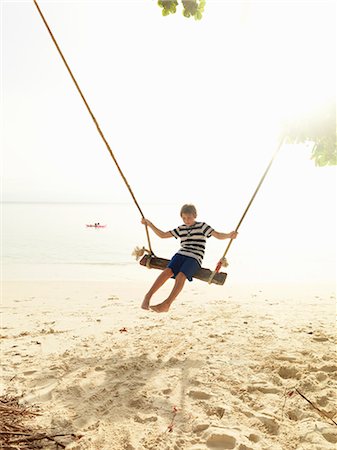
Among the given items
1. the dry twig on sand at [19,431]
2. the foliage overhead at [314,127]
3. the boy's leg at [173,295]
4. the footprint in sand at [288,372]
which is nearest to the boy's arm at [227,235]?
the boy's leg at [173,295]

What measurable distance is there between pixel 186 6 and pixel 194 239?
2.82 m

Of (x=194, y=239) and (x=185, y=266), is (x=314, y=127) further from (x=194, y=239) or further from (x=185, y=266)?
(x=185, y=266)

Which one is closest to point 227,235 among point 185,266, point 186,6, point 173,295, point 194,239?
point 194,239

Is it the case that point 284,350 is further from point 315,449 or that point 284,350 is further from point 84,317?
point 84,317

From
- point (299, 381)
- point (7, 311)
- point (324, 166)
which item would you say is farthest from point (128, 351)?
point (7, 311)

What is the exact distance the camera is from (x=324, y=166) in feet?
16.8

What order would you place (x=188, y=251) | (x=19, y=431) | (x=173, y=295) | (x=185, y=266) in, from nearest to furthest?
(x=19, y=431)
(x=173, y=295)
(x=185, y=266)
(x=188, y=251)

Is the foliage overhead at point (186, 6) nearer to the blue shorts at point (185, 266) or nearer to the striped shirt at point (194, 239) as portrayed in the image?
the striped shirt at point (194, 239)

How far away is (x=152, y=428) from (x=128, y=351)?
1.80m

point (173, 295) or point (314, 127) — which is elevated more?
point (314, 127)

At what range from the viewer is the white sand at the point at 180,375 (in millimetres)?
3119

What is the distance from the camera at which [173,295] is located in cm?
478

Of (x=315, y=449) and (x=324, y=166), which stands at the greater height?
(x=324, y=166)

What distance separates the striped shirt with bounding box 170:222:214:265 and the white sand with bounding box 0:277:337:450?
1198 mm
